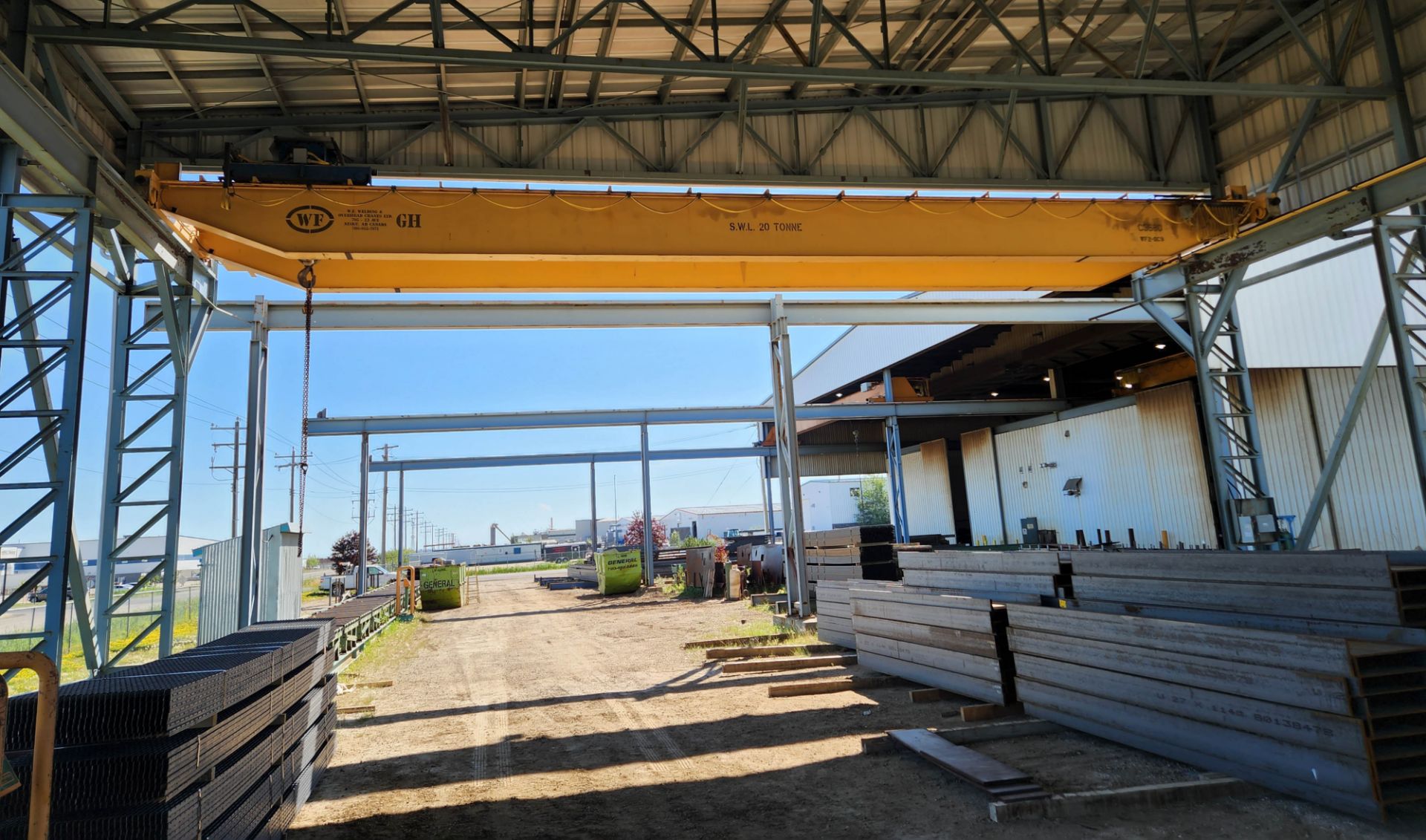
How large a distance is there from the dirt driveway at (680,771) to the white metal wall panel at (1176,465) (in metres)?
11.3

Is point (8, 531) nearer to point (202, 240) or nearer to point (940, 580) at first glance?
point (202, 240)

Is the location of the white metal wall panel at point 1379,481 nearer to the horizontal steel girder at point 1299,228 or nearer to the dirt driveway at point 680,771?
the horizontal steel girder at point 1299,228

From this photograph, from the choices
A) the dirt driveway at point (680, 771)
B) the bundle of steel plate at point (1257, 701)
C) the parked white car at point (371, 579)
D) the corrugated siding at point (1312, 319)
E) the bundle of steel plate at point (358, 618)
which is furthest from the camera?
the parked white car at point (371, 579)

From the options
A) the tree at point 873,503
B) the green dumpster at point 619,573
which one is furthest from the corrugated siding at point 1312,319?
the tree at point 873,503

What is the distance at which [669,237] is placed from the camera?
918 cm

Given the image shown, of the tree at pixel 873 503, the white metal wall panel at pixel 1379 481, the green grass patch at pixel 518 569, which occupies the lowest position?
the green grass patch at pixel 518 569

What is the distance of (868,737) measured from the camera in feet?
20.0

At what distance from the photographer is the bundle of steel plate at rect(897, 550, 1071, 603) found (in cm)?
709

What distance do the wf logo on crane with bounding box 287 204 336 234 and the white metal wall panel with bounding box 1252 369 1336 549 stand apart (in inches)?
635

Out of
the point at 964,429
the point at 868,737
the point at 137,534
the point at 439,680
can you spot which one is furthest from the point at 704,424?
the point at 868,737

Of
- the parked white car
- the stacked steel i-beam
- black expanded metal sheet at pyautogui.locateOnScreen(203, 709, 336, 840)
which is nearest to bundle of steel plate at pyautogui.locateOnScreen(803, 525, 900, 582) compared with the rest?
the stacked steel i-beam

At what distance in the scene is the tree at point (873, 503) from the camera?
76375 mm

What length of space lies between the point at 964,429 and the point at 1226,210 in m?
15.4

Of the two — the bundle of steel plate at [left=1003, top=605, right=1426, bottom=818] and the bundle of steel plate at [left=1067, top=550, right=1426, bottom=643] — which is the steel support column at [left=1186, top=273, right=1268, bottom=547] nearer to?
the bundle of steel plate at [left=1067, top=550, right=1426, bottom=643]
